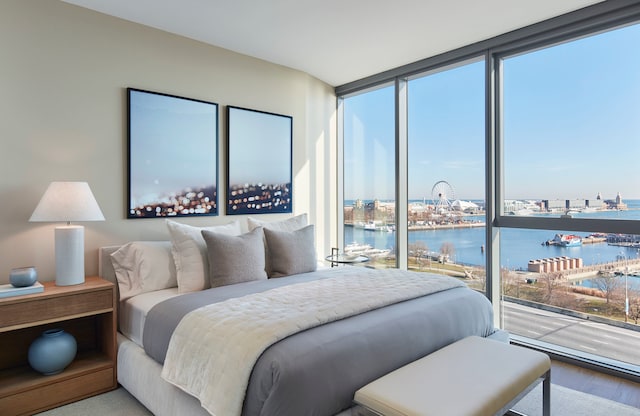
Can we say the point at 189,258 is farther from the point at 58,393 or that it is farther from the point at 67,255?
the point at 58,393

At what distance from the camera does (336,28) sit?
11.2 ft

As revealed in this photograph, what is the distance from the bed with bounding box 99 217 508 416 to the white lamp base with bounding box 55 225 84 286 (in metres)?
0.28

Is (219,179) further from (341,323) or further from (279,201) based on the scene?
(341,323)

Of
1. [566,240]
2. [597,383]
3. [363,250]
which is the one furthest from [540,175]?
[363,250]

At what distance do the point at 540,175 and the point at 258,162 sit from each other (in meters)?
2.63

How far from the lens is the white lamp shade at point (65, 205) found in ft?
8.25

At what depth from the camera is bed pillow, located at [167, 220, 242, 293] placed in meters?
2.81

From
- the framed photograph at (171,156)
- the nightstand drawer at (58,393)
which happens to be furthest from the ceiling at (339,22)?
the nightstand drawer at (58,393)

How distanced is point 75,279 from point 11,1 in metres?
1.93

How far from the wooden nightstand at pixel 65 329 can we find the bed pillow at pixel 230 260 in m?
0.68

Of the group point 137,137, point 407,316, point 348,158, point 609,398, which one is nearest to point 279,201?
point 348,158

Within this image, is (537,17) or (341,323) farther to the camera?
(537,17)

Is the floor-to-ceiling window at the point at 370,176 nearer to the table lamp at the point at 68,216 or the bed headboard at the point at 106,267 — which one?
the bed headboard at the point at 106,267

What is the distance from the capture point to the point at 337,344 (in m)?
1.77
